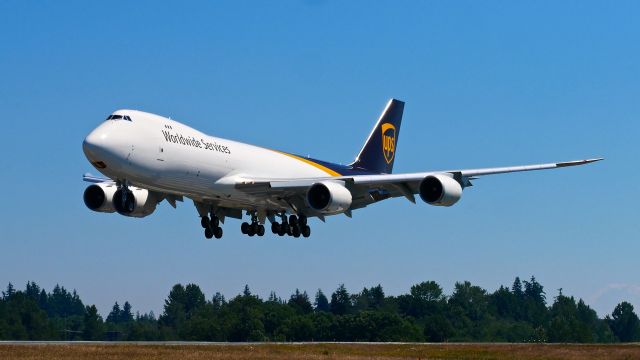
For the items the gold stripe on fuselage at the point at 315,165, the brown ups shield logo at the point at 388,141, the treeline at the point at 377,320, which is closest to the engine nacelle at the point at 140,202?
the gold stripe on fuselage at the point at 315,165

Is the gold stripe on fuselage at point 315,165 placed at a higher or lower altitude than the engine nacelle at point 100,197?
higher

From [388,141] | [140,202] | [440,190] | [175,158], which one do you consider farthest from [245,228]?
[388,141]

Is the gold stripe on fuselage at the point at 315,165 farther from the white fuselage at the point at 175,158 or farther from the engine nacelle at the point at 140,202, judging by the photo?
the engine nacelle at the point at 140,202

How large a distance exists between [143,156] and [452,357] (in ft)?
72.0

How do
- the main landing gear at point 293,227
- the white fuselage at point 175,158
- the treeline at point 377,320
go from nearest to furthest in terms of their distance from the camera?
the white fuselage at point 175,158
the main landing gear at point 293,227
the treeline at point 377,320

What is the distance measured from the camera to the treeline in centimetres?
11456

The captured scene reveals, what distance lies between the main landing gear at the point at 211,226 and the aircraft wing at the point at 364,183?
5086 mm

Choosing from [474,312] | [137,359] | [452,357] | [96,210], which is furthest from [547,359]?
[474,312]

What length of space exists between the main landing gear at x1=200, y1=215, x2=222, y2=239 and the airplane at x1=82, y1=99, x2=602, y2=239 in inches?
2.5

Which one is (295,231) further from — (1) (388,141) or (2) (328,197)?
(1) (388,141)

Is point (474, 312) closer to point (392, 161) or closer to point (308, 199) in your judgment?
point (392, 161)

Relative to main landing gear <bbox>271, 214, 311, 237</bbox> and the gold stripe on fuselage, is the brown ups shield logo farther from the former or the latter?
main landing gear <bbox>271, 214, 311, 237</bbox>

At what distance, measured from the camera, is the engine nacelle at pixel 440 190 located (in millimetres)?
61188

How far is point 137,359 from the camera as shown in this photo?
52094 mm
